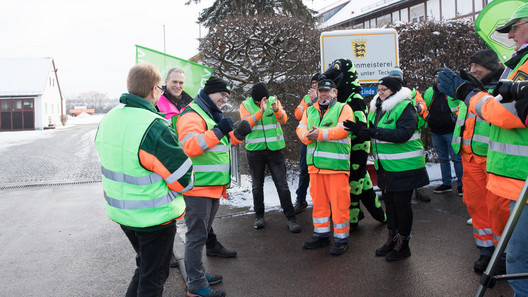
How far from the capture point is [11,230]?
19.6 feet

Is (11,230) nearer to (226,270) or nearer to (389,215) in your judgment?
(226,270)

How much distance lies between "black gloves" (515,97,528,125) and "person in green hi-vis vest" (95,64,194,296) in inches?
79.2

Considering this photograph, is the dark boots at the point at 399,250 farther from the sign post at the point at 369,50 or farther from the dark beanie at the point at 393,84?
the sign post at the point at 369,50

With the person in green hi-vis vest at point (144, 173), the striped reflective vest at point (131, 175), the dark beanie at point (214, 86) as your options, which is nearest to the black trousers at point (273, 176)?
the dark beanie at point (214, 86)

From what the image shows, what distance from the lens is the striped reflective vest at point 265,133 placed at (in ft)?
17.6

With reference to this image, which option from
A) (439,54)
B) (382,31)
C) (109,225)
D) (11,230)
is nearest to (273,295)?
(109,225)

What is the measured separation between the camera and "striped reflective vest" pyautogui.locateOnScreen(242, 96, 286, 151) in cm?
537

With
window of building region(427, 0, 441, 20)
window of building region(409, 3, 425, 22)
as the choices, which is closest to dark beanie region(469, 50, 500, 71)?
window of building region(427, 0, 441, 20)

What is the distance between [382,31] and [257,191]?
367cm

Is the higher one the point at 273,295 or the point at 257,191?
the point at 257,191

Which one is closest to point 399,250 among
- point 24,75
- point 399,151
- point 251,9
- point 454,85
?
point 399,151

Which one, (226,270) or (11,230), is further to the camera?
(11,230)

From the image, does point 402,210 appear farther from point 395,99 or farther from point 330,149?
point 395,99

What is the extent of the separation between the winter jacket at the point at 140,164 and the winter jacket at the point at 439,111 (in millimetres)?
4822
